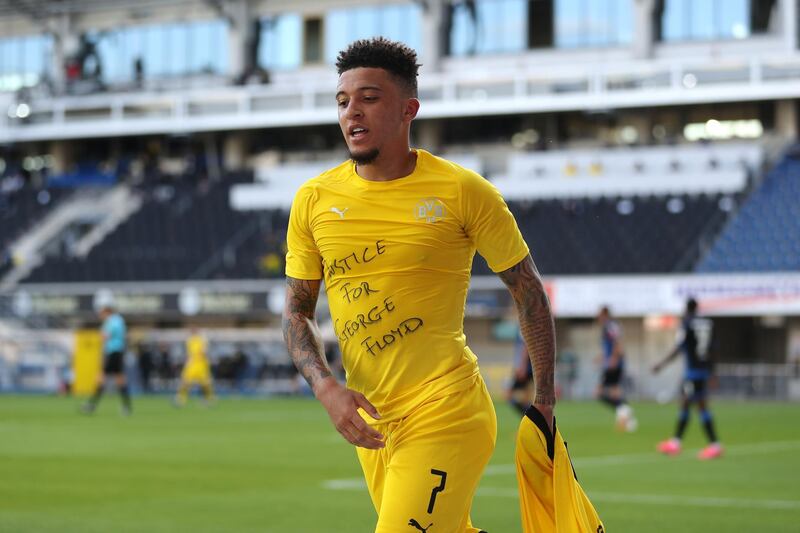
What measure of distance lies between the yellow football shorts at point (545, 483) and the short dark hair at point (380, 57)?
146 cm

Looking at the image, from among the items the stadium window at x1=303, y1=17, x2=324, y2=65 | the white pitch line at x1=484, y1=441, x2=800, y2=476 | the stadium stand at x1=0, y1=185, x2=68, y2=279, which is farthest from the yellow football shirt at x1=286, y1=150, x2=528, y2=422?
the stadium window at x1=303, y1=17, x2=324, y2=65

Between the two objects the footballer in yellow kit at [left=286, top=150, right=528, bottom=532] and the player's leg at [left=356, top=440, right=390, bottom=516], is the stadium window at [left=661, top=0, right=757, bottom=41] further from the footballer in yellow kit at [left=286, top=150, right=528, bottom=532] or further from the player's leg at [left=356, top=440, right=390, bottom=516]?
the player's leg at [left=356, top=440, right=390, bottom=516]

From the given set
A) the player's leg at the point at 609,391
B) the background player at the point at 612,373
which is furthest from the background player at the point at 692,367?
the player's leg at the point at 609,391

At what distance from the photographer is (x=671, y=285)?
143 ft

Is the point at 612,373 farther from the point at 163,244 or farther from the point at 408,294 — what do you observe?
the point at 163,244

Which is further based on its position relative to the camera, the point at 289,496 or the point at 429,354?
the point at 289,496

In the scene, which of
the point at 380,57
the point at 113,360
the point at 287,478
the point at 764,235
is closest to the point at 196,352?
the point at 113,360

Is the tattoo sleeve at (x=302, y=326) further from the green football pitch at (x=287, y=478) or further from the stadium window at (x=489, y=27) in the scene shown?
the stadium window at (x=489, y=27)

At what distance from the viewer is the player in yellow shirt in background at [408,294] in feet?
18.6

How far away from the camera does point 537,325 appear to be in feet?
19.4

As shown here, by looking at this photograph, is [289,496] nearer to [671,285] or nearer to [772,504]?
[772,504]

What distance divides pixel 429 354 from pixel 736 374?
37657mm

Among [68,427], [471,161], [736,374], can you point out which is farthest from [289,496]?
[471,161]

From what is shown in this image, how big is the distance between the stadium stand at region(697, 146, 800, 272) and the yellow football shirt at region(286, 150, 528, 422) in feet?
130
